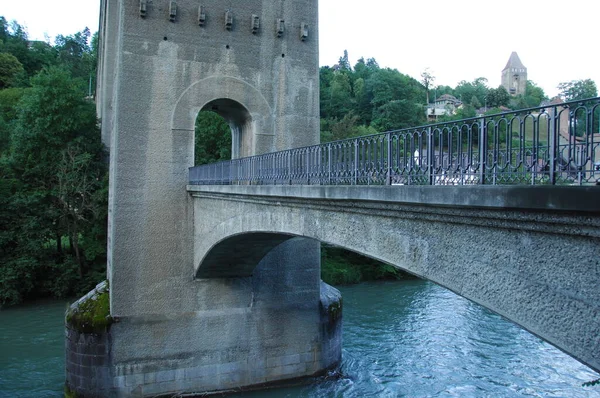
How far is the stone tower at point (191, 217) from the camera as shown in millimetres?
12570

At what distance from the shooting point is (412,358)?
14.4 m

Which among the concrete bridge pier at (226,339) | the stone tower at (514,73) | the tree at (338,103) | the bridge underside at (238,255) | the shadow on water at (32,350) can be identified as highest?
the stone tower at (514,73)

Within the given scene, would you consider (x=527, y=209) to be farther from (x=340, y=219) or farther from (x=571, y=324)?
(x=340, y=219)

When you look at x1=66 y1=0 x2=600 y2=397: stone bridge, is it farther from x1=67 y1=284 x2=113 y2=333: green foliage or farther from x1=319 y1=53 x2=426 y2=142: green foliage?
x1=319 y1=53 x2=426 y2=142: green foliage

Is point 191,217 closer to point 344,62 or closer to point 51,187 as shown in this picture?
point 51,187

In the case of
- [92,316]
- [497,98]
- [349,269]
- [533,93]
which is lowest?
[349,269]

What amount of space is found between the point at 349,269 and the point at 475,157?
23.6 meters

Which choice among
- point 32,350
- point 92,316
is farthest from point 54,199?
point 92,316

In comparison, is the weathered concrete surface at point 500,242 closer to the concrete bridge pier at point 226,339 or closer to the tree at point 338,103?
the concrete bridge pier at point 226,339

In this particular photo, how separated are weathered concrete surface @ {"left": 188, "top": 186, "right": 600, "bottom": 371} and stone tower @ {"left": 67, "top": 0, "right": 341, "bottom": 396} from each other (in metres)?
6.79

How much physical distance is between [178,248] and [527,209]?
10.4 m

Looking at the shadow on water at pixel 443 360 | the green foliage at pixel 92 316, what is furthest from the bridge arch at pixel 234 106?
the shadow on water at pixel 443 360

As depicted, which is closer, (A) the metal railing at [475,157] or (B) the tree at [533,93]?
(A) the metal railing at [475,157]

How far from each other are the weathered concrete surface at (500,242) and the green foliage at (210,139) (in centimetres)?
2425
